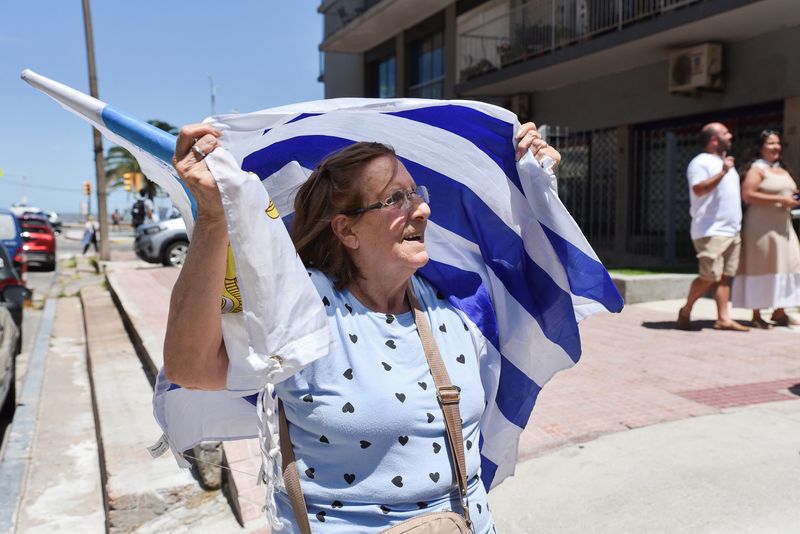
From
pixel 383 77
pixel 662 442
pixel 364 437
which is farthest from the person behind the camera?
pixel 383 77

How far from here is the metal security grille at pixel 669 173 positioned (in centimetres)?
1223

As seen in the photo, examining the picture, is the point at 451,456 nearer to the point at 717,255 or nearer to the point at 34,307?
the point at 717,255

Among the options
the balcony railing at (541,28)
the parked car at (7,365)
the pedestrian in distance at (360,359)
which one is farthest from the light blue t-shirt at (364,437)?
the balcony railing at (541,28)

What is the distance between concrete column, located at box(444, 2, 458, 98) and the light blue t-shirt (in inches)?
742

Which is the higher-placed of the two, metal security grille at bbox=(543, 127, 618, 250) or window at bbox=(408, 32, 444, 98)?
window at bbox=(408, 32, 444, 98)

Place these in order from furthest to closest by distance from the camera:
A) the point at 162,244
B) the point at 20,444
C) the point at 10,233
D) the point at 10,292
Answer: the point at 162,244 < the point at 10,233 < the point at 10,292 < the point at 20,444

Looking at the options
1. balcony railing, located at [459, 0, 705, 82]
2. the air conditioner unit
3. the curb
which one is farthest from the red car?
the air conditioner unit

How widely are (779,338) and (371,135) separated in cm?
630

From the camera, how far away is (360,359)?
1.69 m

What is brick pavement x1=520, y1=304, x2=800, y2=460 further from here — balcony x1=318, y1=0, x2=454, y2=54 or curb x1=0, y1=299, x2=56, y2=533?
balcony x1=318, y1=0, x2=454, y2=54

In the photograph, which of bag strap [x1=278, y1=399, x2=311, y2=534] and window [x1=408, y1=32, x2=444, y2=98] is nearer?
bag strap [x1=278, y1=399, x2=311, y2=534]

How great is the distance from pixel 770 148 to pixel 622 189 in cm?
768

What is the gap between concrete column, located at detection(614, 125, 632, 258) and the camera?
1466cm

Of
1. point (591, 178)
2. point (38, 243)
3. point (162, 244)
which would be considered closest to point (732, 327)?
point (591, 178)
